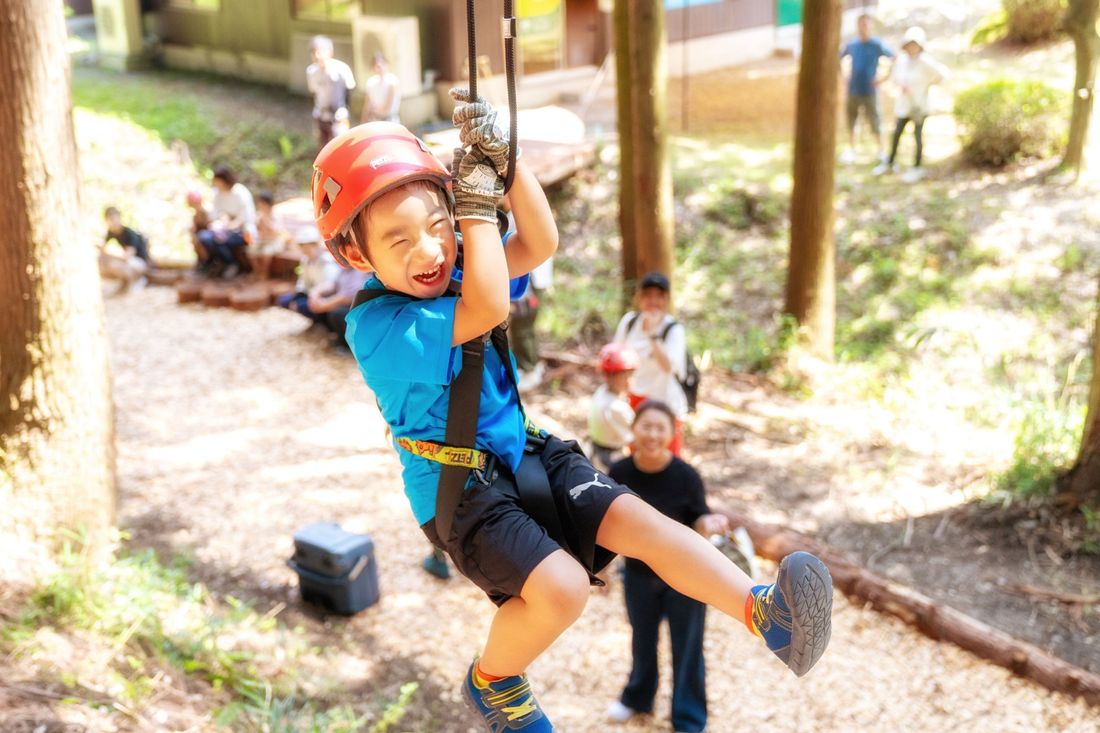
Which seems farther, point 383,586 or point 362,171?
point 383,586

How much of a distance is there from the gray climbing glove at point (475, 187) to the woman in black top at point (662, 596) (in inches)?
79.4

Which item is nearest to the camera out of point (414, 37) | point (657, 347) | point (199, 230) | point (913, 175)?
point (657, 347)

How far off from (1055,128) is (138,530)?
Result: 10.5m

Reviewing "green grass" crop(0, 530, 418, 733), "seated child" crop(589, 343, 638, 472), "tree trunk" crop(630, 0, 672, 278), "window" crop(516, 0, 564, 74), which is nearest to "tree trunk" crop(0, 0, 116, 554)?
"green grass" crop(0, 530, 418, 733)

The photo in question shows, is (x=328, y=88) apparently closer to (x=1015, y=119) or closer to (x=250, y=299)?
(x=250, y=299)

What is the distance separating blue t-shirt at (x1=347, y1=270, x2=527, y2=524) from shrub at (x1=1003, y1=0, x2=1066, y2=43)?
56.2ft

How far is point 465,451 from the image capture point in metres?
2.49

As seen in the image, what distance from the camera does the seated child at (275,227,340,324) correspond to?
30.3 feet

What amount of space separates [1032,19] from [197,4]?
597 inches

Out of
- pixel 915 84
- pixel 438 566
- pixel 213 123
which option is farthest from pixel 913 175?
pixel 213 123

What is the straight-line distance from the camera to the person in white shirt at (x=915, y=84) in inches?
462

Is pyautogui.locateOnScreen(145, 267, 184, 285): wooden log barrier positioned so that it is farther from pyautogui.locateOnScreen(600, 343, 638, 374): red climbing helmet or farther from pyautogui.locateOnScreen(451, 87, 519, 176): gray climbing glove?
pyautogui.locateOnScreen(451, 87, 519, 176): gray climbing glove

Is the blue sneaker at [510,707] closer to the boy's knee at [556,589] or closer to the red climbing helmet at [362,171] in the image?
the boy's knee at [556,589]

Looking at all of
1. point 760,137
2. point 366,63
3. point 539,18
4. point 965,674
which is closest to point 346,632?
point 965,674
